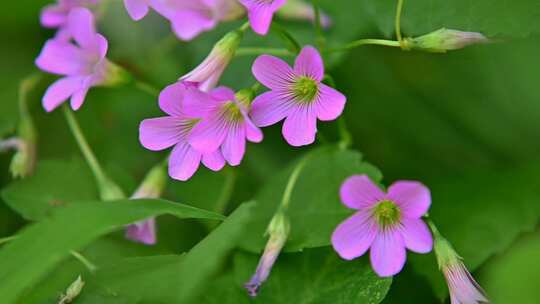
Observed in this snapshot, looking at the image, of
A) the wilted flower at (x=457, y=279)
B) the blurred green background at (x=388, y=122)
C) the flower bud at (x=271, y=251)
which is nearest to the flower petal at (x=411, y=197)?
the wilted flower at (x=457, y=279)

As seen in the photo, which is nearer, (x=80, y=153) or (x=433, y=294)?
(x=433, y=294)

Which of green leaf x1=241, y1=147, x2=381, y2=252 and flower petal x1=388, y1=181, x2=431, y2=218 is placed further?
green leaf x1=241, y1=147, x2=381, y2=252

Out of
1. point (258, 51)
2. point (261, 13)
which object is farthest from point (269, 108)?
point (258, 51)

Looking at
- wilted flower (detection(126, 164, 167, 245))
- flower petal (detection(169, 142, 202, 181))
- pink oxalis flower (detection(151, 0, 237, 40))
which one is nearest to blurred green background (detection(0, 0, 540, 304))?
wilted flower (detection(126, 164, 167, 245))

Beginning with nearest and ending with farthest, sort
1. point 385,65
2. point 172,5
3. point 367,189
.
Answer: point 367,189, point 172,5, point 385,65

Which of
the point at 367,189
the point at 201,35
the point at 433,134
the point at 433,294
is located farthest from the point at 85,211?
the point at 433,134

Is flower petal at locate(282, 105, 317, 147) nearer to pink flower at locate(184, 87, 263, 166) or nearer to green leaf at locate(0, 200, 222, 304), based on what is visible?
pink flower at locate(184, 87, 263, 166)

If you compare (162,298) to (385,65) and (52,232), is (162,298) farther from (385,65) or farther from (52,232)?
(385,65)
